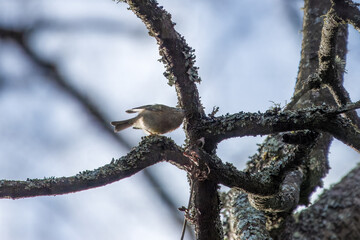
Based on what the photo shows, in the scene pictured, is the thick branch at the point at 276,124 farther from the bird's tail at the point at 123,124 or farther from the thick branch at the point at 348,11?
the bird's tail at the point at 123,124

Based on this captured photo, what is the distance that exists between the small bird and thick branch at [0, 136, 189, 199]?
406 mm

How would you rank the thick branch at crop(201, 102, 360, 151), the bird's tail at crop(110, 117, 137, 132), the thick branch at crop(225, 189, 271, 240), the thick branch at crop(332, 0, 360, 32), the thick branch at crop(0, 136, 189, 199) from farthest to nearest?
the bird's tail at crop(110, 117, 137, 132) < the thick branch at crop(225, 189, 271, 240) < the thick branch at crop(332, 0, 360, 32) < the thick branch at crop(201, 102, 360, 151) < the thick branch at crop(0, 136, 189, 199)

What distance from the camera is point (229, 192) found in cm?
371

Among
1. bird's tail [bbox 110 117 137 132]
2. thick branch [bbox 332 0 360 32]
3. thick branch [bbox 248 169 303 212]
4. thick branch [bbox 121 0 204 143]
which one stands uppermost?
thick branch [bbox 332 0 360 32]

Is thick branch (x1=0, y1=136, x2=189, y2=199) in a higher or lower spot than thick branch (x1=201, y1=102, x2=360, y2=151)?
lower

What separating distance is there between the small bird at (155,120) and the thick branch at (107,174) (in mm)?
406

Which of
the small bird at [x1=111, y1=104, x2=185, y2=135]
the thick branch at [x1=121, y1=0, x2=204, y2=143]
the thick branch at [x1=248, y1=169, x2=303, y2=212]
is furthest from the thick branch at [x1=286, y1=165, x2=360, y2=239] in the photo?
the small bird at [x1=111, y1=104, x2=185, y2=135]

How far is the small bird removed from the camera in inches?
106

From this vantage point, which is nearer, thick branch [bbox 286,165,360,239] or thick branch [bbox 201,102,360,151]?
thick branch [bbox 286,165,360,239]

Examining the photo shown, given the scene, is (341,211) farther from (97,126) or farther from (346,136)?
(97,126)

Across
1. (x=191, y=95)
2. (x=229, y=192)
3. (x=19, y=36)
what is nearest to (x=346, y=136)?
(x=191, y=95)

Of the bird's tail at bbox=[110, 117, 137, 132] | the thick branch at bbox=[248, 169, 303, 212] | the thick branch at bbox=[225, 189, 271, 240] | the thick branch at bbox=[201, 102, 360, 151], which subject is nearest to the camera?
the thick branch at bbox=[201, 102, 360, 151]

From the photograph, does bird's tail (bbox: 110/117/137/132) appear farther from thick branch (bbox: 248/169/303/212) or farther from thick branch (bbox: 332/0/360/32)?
thick branch (bbox: 332/0/360/32)

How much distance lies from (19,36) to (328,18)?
214cm
